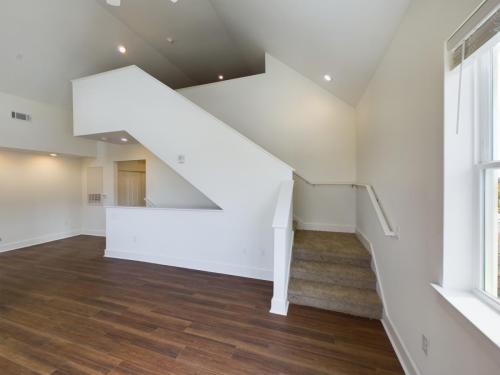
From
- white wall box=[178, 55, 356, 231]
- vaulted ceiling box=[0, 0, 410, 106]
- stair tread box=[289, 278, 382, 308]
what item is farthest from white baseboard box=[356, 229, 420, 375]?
vaulted ceiling box=[0, 0, 410, 106]

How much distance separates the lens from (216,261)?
11.2ft

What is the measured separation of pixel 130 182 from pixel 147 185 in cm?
175

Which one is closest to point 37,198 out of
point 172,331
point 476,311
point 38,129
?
point 38,129

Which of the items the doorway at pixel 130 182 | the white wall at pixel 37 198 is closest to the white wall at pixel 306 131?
the doorway at pixel 130 182

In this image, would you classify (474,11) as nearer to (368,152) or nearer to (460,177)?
(460,177)

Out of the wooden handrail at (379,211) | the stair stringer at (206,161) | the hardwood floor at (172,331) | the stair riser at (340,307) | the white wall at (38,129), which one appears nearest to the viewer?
the hardwood floor at (172,331)

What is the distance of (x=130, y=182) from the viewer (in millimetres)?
6707

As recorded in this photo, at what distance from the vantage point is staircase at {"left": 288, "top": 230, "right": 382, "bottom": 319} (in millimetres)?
2320

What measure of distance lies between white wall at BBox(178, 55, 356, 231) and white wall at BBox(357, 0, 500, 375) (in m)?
1.52

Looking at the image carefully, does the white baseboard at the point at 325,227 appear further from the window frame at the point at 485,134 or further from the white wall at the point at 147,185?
the window frame at the point at 485,134

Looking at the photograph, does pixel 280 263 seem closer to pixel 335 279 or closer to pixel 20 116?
pixel 335 279

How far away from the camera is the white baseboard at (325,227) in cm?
383

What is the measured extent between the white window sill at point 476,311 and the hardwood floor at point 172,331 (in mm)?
971

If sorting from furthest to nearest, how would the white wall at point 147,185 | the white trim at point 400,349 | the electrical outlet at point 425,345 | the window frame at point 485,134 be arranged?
the white wall at point 147,185 → the white trim at point 400,349 → the electrical outlet at point 425,345 → the window frame at point 485,134
